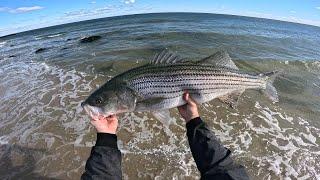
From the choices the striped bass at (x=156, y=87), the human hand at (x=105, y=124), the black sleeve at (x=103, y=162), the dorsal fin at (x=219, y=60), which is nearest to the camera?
the black sleeve at (x=103, y=162)

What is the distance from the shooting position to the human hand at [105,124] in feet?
13.2

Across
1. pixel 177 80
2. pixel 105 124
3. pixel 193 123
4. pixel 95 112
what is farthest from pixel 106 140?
pixel 177 80

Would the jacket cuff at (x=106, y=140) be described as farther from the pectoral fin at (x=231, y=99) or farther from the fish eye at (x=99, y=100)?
the pectoral fin at (x=231, y=99)

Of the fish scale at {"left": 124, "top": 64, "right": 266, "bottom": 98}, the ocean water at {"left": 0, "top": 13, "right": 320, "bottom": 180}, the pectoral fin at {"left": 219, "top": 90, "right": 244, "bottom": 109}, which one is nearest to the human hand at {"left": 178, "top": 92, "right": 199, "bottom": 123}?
the fish scale at {"left": 124, "top": 64, "right": 266, "bottom": 98}

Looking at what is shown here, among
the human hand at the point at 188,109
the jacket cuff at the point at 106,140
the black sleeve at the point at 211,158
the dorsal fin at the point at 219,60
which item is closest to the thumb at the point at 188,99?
the human hand at the point at 188,109

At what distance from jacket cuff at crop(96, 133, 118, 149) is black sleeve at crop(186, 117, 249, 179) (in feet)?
2.87

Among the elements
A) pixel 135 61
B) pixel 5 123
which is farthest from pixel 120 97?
pixel 135 61

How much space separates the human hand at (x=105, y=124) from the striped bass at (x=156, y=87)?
7cm

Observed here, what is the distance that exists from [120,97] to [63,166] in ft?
13.5

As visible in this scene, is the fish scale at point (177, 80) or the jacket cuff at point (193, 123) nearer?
the jacket cuff at point (193, 123)

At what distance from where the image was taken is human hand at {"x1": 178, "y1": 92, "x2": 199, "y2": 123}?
4.27m

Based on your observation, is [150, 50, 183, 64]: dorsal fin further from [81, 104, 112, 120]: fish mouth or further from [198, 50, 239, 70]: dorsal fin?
[81, 104, 112, 120]: fish mouth

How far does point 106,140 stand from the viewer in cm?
393

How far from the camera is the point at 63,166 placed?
769 centimetres
